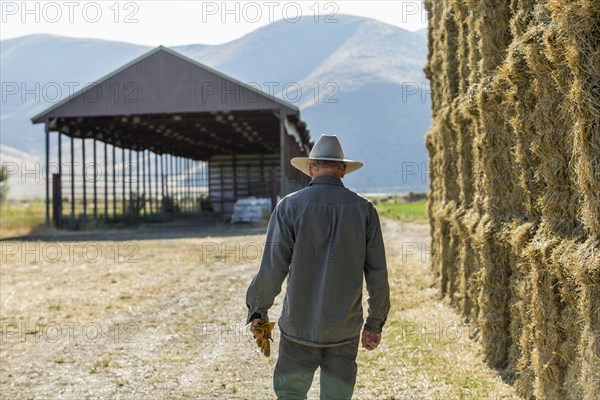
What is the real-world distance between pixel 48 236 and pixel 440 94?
58.0 feet

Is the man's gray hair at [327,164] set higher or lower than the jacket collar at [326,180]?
higher

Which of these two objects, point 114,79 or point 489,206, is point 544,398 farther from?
point 114,79

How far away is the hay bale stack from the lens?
421cm

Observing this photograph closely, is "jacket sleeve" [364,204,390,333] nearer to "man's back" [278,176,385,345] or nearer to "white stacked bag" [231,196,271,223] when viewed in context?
"man's back" [278,176,385,345]

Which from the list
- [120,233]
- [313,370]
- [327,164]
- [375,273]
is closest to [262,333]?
[313,370]

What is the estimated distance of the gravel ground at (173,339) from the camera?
6.29m

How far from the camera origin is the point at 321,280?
14.5ft

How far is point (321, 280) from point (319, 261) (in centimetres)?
12

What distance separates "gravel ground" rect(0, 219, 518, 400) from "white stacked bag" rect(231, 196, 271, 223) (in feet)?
49.2

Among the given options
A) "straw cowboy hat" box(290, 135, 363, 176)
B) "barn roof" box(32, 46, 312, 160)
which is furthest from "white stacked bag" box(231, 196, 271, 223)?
"straw cowboy hat" box(290, 135, 363, 176)

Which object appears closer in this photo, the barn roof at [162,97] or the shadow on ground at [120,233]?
the shadow on ground at [120,233]

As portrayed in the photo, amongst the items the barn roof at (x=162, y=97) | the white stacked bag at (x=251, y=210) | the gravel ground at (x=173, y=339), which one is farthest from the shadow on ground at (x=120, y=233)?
the gravel ground at (x=173, y=339)
